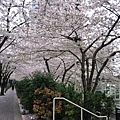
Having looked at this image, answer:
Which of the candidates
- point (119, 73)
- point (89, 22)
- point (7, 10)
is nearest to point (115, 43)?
point (89, 22)

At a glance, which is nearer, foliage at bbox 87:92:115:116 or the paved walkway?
foliage at bbox 87:92:115:116

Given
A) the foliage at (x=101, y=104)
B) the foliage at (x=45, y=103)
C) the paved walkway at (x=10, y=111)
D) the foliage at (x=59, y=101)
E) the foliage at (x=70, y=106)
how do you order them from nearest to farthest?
the foliage at (x=70, y=106)
the foliage at (x=59, y=101)
the foliage at (x=101, y=104)
the foliage at (x=45, y=103)
the paved walkway at (x=10, y=111)

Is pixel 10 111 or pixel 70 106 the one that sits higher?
pixel 70 106

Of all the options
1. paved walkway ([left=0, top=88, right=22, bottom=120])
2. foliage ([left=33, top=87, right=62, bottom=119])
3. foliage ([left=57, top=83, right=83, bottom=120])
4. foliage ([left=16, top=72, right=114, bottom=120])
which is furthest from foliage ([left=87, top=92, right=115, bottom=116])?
paved walkway ([left=0, top=88, right=22, bottom=120])

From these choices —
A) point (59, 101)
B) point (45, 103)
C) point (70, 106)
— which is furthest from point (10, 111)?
point (70, 106)

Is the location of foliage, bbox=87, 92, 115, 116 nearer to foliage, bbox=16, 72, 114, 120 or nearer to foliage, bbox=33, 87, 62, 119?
foliage, bbox=16, 72, 114, 120

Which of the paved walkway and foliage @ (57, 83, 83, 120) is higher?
foliage @ (57, 83, 83, 120)

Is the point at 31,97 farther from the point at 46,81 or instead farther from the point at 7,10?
the point at 7,10

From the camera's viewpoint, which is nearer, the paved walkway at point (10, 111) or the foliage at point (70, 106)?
the foliage at point (70, 106)

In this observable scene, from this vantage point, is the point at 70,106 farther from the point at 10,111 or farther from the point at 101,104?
the point at 10,111

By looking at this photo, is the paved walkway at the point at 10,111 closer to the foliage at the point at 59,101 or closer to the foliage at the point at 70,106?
the foliage at the point at 59,101

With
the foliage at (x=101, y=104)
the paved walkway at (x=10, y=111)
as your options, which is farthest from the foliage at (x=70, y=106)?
the paved walkway at (x=10, y=111)

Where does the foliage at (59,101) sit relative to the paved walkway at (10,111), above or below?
above

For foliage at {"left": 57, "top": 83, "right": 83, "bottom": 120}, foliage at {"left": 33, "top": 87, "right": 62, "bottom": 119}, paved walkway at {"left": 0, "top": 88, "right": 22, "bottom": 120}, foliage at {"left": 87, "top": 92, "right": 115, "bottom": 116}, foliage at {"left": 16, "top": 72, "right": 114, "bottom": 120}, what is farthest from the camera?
paved walkway at {"left": 0, "top": 88, "right": 22, "bottom": 120}
